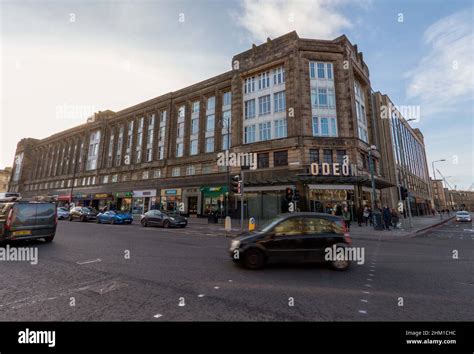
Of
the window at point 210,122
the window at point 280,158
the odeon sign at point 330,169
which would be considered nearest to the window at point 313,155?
the odeon sign at point 330,169

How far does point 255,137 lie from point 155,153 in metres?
18.2

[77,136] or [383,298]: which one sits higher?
[77,136]

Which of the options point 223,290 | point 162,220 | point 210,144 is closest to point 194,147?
point 210,144

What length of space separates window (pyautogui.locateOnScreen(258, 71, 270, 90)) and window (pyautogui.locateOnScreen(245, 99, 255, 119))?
2.18m

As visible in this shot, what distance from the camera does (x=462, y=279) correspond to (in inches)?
214

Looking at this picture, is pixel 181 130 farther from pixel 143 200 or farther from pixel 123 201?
pixel 123 201

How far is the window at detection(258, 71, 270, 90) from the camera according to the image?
94.4 ft

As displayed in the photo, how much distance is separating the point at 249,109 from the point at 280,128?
5.83 m

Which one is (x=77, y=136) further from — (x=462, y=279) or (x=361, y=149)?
(x=462, y=279)

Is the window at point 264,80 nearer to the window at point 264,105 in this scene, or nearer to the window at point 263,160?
the window at point 264,105

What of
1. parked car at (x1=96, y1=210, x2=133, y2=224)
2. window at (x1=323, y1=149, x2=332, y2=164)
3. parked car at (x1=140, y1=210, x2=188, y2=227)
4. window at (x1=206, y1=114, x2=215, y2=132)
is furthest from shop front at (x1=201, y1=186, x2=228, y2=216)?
window at (x1=323, y1=149, x2=332, y2=164)

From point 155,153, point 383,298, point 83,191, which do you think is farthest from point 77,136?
point 383,298

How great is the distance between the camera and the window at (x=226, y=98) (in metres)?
31.8

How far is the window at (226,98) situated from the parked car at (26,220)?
26195mm
